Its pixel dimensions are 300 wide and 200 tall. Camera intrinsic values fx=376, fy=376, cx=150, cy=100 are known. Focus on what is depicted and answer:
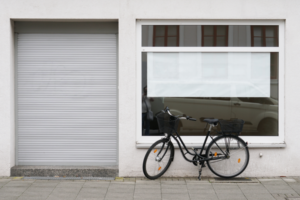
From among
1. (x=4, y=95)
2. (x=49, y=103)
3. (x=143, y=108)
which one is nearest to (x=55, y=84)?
(x=49, y=103)

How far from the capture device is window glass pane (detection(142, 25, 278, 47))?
730cm

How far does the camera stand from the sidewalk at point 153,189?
6023mm

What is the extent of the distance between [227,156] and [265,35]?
8.10 ft

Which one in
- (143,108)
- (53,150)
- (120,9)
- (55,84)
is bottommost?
(53,150)

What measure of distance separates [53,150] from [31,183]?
0.93 m

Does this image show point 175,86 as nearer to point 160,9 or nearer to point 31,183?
point 160,9

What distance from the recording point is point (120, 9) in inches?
279

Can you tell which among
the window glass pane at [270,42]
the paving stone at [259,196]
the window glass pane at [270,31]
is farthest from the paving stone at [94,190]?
the window glass pane at [270,31]

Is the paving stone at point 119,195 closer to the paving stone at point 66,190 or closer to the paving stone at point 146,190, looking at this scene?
the paving stone at point 146,190

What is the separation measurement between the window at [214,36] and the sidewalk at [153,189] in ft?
8.60

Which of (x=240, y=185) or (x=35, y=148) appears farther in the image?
(x=35, y=148)

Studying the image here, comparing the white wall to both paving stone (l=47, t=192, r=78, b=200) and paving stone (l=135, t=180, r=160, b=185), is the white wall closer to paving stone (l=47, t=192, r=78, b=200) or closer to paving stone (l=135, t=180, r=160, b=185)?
paving stone (l=135, t=180, r=160, b=185)

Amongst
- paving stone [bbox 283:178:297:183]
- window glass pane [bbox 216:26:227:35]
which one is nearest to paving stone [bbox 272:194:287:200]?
paving stone [bbox 283:178:297:183]

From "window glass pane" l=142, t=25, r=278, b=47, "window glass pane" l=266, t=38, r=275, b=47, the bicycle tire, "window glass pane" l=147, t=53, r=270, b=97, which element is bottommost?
the bicycle tire
